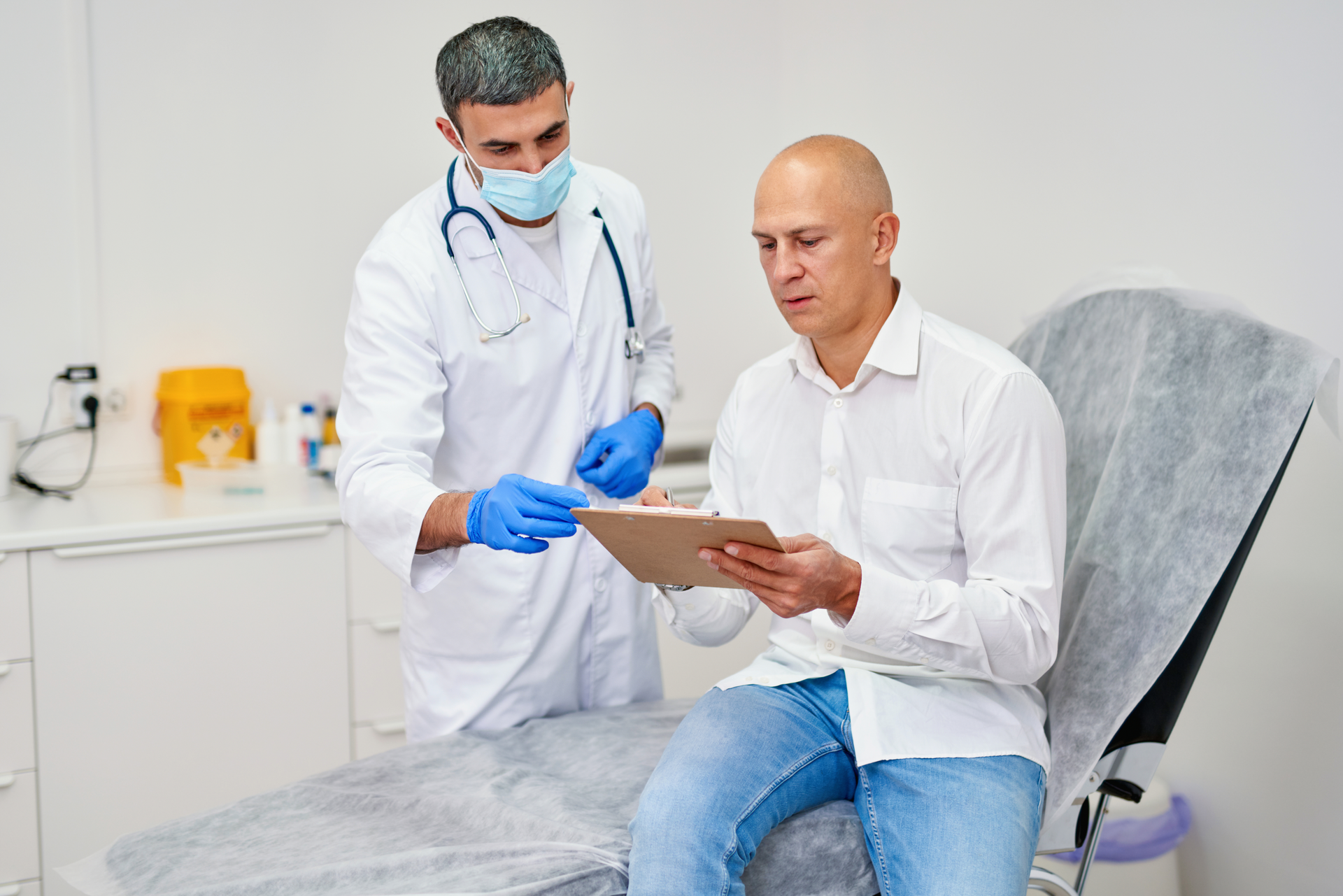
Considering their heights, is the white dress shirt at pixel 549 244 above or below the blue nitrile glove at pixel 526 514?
above

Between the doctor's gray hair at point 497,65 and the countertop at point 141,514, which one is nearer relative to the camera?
the doctor's gray hair at point 497,65

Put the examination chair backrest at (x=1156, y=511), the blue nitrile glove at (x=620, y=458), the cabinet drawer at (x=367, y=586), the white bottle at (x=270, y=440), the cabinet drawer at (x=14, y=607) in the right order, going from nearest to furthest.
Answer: the examination chair backrest at (x=1156, y=511) → the blue nitrile glove at (x=620, y=458) → the cabinet drawer at (x=14, y=607) → the cabinet drawer at (x=367, y=586) → the white bottle at (x=270, y=440)

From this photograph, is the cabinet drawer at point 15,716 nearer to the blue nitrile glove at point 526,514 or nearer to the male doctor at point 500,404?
the male doctor at point 500,404

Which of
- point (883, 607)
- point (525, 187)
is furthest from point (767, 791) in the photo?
point (525, 187)

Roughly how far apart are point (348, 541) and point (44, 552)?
0.58 metres

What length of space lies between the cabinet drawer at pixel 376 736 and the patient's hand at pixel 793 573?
1.47 metres

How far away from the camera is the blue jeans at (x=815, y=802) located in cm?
115

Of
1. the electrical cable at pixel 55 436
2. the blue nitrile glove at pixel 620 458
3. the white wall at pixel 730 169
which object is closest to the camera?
the blue nitrile glove at pixel 620 458

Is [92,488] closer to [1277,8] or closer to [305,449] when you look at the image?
[305,449]

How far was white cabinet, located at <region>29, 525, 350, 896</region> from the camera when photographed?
2.11 m

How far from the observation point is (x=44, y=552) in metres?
2.08

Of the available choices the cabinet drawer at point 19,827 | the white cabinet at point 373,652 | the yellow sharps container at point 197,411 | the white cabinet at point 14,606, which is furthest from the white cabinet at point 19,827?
the yellow sharps container at point 197,411

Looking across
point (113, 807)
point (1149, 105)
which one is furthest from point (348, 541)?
point (1149, 105)

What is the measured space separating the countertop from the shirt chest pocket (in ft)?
4.05
